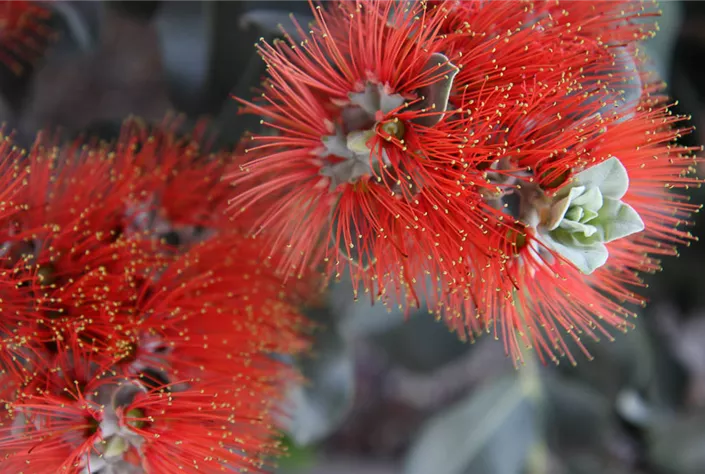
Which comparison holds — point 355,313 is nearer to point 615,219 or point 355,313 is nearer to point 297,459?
point 297,459

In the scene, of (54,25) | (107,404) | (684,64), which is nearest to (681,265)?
(684,64)

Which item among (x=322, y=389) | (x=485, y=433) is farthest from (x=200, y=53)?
(x=485, y=433)

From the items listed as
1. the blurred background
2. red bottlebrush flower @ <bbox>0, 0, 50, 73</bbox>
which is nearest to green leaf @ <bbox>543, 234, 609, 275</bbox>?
the blurred background

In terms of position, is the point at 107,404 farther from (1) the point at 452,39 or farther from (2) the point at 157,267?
(1) the point at 452,39

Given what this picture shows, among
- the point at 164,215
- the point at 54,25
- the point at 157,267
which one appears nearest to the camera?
the point at 157,267

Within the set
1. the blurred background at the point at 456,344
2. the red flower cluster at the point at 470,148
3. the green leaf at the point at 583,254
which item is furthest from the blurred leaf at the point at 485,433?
the green leaf at the point at 583,254

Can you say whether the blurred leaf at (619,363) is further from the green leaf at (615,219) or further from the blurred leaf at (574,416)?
the green leaf at (615,219)
